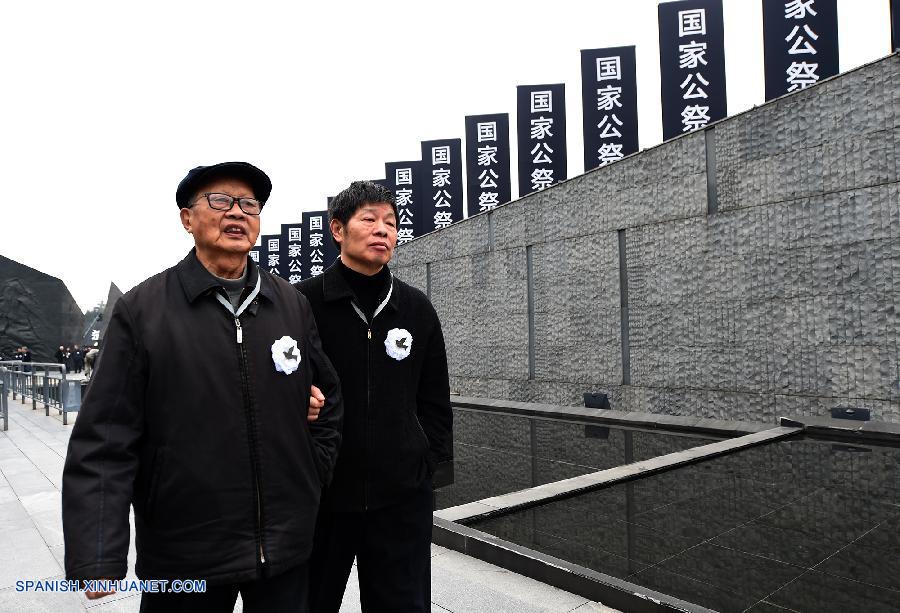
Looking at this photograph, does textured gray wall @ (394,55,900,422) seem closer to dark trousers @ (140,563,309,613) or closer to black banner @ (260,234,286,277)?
dark trousers @ (140,563,309,613)

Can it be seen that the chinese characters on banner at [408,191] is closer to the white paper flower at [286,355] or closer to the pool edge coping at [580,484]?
the pool edge coping at [580,484]

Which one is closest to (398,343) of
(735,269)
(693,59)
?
(735,269)

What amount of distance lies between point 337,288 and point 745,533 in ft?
12.6

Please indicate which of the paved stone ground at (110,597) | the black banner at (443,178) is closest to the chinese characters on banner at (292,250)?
the black banner at (443,178)

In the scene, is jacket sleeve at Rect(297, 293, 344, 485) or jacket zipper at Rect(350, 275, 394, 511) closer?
jacket sleeve at Rect(297, 293, 344, 485)

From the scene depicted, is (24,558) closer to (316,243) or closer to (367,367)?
(367,367)

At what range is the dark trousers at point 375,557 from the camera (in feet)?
6.87

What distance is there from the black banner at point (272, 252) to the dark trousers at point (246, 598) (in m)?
30.8

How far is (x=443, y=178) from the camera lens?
19.1 meters

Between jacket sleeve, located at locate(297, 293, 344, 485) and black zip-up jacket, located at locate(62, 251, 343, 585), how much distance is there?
105 mm

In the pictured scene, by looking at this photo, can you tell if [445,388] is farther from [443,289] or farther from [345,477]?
[443,289]

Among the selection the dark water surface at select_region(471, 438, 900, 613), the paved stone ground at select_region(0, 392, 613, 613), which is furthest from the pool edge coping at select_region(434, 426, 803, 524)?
the paved stone ground at select_region(0, 392, 613, 613)

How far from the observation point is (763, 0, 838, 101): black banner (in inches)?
380

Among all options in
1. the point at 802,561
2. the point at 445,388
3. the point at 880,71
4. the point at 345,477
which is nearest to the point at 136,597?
the point at 345,477
